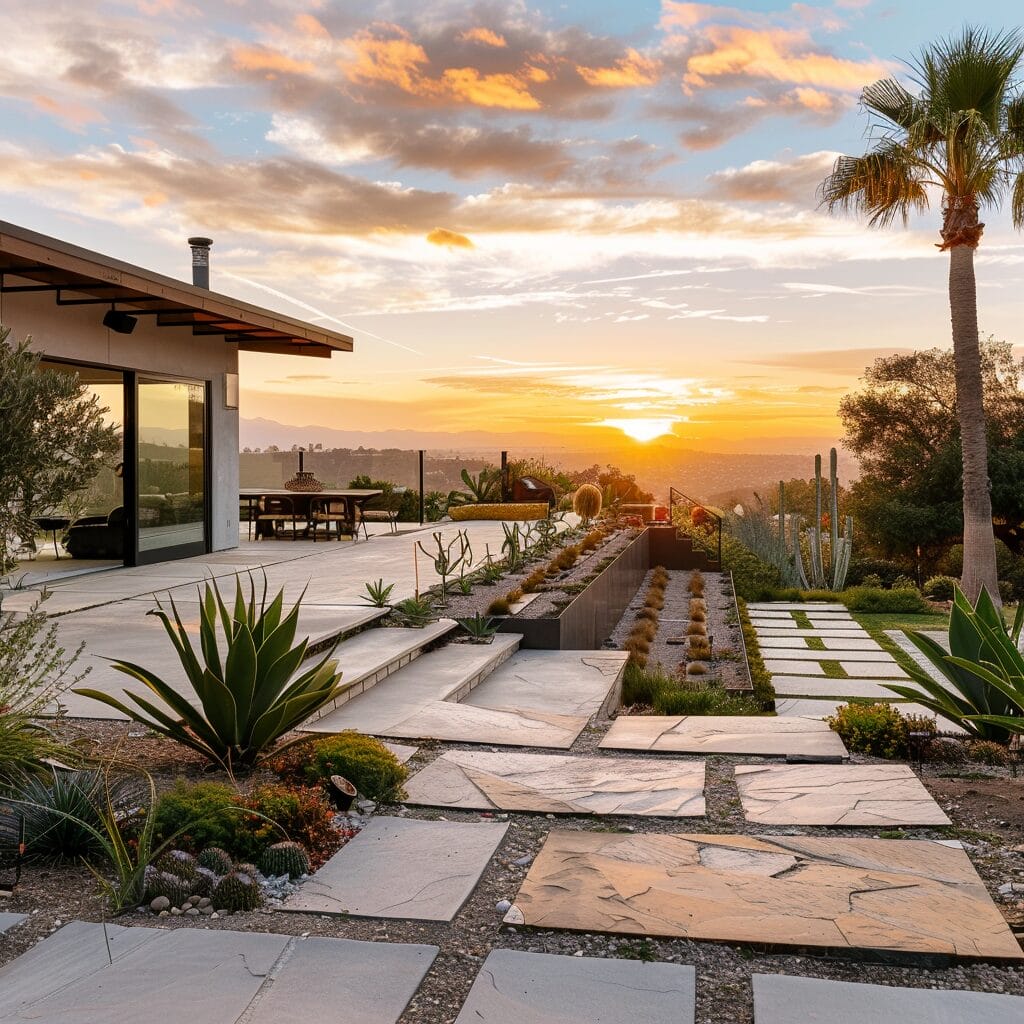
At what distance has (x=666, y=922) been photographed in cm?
265

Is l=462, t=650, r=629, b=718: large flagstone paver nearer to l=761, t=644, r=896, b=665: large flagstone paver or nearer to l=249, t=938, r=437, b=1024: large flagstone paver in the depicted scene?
l=249, t=938, r=437, b=1024: large flagstone paver

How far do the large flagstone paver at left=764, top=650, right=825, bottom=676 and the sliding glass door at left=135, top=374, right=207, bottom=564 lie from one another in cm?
692

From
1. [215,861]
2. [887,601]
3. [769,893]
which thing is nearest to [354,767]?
[215,861]

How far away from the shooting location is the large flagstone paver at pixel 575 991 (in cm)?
218

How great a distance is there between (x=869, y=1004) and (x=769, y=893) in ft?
2.02

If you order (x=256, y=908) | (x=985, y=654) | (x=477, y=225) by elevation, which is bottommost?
(x=256, y=908)

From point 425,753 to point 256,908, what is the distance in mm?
1673

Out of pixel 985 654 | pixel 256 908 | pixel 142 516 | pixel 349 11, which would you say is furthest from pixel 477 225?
pixel 256 908

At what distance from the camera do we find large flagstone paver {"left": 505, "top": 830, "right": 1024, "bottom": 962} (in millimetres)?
2562

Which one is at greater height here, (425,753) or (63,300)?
(63,300)

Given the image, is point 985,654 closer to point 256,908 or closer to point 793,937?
point 793,937

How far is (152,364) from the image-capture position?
11180 mm

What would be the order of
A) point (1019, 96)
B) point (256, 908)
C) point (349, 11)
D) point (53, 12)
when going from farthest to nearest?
point (1019, 96) → point (349, 11) → point (53, 12) → point (256, 908)

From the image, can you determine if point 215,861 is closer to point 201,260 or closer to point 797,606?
point 201,260
